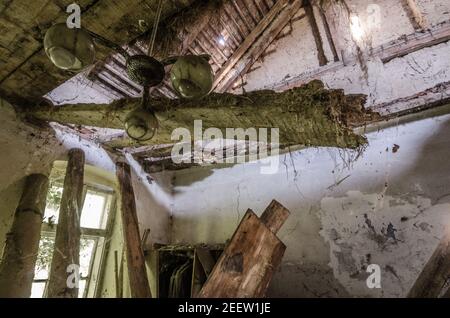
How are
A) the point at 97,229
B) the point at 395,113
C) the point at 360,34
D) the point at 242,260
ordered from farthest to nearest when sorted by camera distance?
the point at 97,229 → the point at 360,34 → the point at 395,113 → the point at 242,260

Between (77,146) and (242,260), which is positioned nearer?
(242,260)

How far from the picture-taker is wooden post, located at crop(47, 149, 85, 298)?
5.18 ft

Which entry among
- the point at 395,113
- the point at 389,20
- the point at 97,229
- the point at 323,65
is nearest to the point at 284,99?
the point at 395,113

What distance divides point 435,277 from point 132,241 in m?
2.01

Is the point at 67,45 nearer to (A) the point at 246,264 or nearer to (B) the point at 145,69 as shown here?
(B) the point at 145,69

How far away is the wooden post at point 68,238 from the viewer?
1579mm

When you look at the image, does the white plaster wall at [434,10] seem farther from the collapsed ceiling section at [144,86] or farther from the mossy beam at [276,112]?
the mossy beam at [276,112]

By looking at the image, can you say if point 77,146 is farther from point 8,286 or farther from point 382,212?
point 382,212

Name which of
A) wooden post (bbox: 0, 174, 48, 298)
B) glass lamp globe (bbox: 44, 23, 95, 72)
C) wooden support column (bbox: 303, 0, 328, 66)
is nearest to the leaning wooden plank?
glass lamp globe (bbox: 44, 23, 95, 72)

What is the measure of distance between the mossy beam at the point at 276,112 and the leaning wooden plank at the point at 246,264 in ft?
1.88

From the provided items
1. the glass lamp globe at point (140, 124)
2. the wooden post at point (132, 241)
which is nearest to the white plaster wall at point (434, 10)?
the glass lamp globe at point (140, 124)

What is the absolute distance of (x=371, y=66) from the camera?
9.20 feet

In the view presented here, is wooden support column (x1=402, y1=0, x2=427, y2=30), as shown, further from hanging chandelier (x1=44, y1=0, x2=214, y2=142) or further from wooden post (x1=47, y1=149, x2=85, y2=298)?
wooden post (x1=47, y1=149, x2=85, y2=298)
